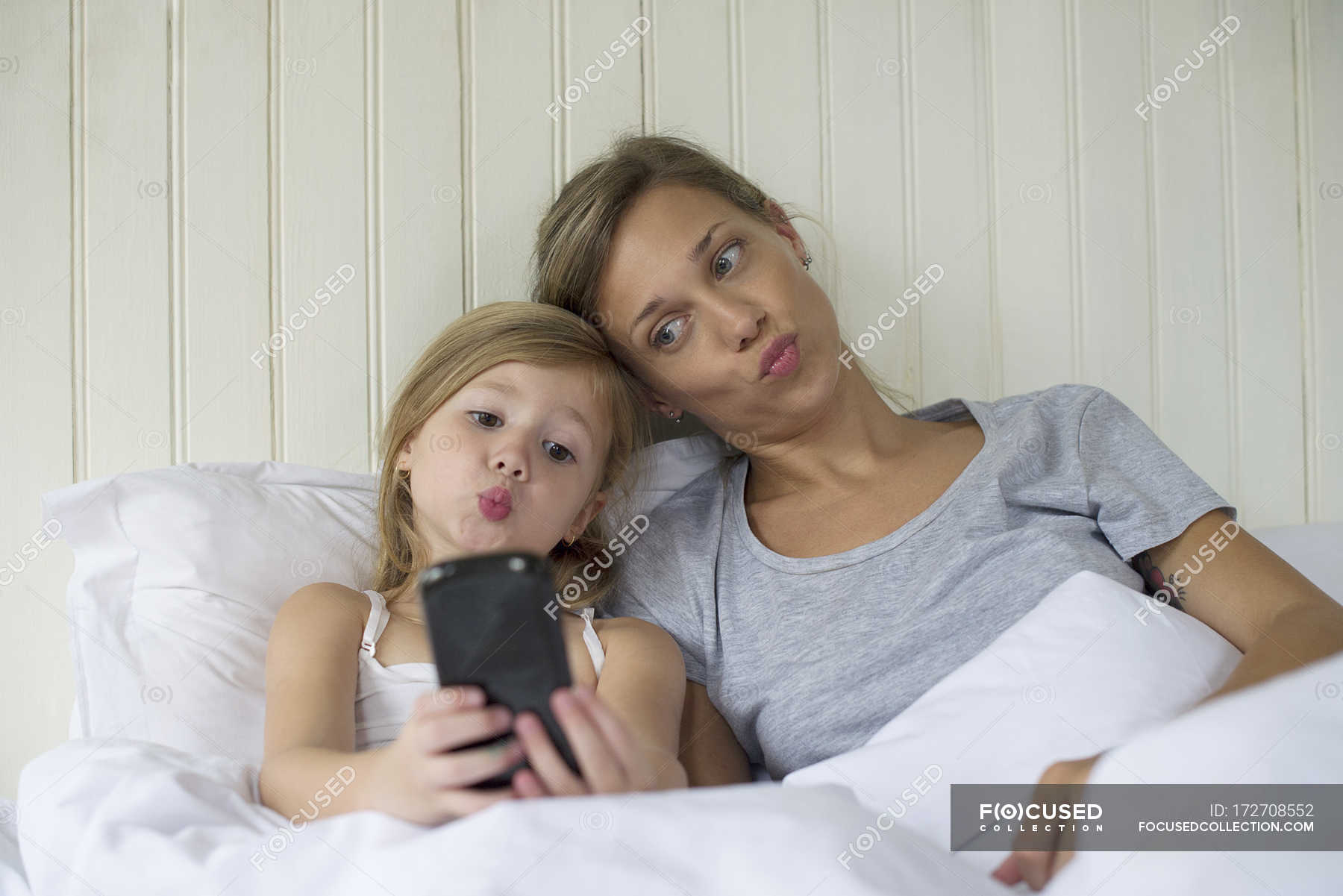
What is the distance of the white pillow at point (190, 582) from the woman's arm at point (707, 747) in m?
0.43

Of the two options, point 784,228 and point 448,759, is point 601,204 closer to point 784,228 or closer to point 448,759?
point 784,228

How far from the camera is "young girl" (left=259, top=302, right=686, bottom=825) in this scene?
66 centimetres

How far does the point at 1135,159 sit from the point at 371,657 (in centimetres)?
137

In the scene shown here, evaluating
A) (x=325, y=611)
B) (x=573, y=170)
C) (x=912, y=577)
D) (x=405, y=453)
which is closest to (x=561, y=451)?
(x=405, y=453)

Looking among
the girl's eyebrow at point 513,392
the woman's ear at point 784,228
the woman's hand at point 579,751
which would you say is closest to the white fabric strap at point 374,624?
the girl's eyebrow at point 513,392

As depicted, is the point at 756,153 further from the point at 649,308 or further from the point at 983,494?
the point at 983,494

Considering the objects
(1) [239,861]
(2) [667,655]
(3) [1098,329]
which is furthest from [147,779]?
(3) [1098,329]

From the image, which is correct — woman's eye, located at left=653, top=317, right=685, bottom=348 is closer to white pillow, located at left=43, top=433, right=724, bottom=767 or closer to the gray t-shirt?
the gray t-shirt

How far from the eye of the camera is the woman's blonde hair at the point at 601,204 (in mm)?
1170

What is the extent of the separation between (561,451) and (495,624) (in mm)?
455

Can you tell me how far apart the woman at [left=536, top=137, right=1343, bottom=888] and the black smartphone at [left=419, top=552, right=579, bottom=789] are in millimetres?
449

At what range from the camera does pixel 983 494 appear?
41.7 inches

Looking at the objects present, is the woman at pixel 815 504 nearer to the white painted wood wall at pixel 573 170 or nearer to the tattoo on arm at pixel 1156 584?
the tattoo on arm at pixel 1156 584

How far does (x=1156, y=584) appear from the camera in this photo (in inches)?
39.9
